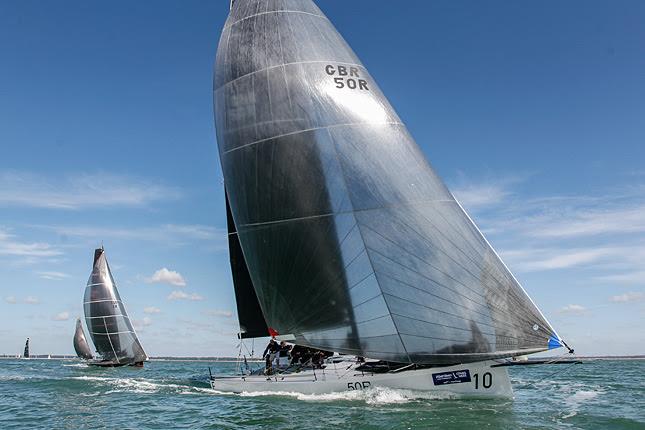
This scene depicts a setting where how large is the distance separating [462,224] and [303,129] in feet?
18.6

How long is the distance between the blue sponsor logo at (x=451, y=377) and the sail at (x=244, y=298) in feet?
36.1

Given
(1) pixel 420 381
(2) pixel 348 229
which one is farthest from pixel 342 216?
(1) pixel 420 381

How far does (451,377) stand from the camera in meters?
16.6

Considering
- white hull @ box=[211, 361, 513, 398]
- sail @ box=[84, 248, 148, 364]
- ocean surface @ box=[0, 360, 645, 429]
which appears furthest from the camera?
sail @ box=[84, 248, 148, 364]

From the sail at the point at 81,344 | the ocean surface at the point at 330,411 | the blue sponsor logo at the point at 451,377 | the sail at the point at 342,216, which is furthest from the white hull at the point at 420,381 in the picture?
the sail at the point at 81,344

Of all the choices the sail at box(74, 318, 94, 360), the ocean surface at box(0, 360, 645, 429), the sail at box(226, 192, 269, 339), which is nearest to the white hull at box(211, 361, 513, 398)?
the ocean surface at box(0, 360, 645, 429)

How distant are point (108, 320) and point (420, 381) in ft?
133

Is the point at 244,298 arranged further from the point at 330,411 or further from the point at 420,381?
the point at 420,381

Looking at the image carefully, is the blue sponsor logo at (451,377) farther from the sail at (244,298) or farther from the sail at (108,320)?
the sail at (108,320)

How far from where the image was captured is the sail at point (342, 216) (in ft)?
51.4

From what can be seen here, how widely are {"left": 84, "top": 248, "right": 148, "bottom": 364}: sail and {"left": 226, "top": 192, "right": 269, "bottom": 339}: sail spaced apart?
94.0 feet

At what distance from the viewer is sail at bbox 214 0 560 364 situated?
15.7m

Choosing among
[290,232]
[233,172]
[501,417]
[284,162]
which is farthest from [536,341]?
[233,172]

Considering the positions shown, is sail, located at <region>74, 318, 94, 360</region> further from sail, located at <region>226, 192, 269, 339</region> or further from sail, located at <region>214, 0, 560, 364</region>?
sail, located at <region>214, 0, 560, 364</region>
